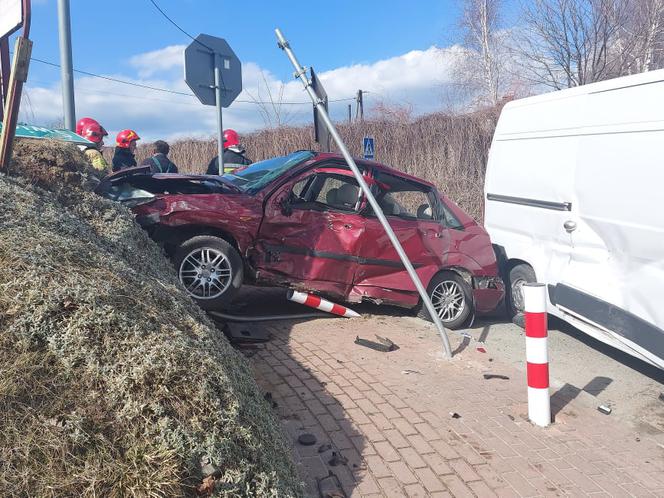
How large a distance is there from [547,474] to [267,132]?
50.5ft

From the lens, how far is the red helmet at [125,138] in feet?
27.7

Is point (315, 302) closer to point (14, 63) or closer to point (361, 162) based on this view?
point (361, 162)

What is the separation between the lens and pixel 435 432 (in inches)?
141

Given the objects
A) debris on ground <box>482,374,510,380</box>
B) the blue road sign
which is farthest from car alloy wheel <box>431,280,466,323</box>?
the blue road sign

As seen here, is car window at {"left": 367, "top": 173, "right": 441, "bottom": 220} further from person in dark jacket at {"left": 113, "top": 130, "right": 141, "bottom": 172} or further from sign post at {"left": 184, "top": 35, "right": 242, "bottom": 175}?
person in dark jacket at {"left": 113, "top": 130, "right": 141, "bottom": 172}

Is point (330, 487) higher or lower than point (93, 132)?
lower

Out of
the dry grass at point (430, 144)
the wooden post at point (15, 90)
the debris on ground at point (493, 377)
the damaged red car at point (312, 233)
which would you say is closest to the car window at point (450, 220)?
the damaged red car at point (312, 233)

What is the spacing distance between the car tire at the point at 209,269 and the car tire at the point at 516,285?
12.3 ft

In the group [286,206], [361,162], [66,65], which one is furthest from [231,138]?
[286,206]

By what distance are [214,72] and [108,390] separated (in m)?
6.34

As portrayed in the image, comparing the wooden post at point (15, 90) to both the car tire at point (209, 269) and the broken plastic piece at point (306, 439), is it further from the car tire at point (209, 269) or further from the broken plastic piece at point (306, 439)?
the broken plastic piece at point (306, 439)

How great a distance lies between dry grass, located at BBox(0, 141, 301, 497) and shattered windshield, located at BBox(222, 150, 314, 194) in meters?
A: 3.23

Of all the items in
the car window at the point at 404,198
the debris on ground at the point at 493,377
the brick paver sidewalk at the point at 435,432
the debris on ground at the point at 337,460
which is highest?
the car window at the point at 404,198

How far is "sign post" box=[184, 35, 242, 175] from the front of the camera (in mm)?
7343
